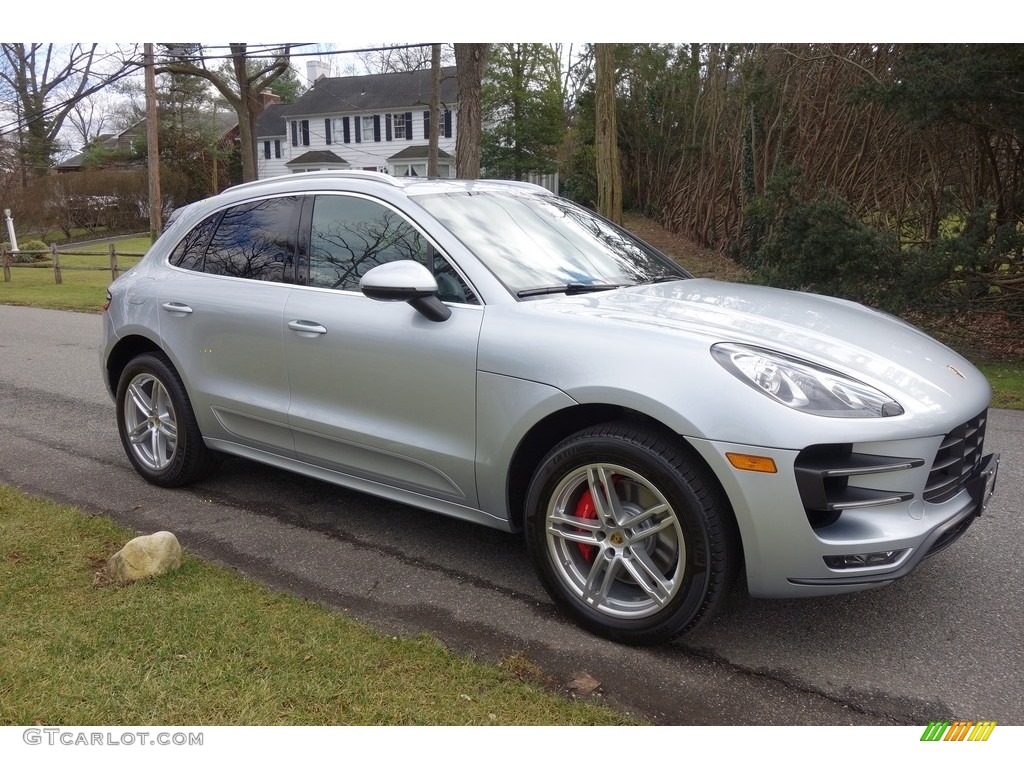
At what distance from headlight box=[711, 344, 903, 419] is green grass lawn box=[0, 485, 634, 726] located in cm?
121

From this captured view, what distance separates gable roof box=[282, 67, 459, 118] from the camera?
162 ft

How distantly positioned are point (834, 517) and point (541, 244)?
1.88 m

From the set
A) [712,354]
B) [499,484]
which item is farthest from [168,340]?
[712,354]

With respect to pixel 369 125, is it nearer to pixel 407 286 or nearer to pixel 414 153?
pixel 414 153

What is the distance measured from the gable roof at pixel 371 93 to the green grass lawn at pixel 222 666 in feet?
155

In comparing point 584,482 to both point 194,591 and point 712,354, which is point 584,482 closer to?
point 712,354

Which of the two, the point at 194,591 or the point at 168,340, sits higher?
the point at 168,340

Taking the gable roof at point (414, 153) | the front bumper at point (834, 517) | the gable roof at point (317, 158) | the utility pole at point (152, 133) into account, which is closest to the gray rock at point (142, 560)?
the front bumper at point (834, 517)

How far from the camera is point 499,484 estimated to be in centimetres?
346

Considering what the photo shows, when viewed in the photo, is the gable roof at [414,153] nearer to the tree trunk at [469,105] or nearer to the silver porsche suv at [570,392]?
the tree trunk at [469,105]

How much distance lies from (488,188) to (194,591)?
2.43m

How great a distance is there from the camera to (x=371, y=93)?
51.2 metres

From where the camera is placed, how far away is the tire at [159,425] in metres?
4.84

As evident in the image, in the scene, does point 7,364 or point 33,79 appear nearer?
point 7,364
